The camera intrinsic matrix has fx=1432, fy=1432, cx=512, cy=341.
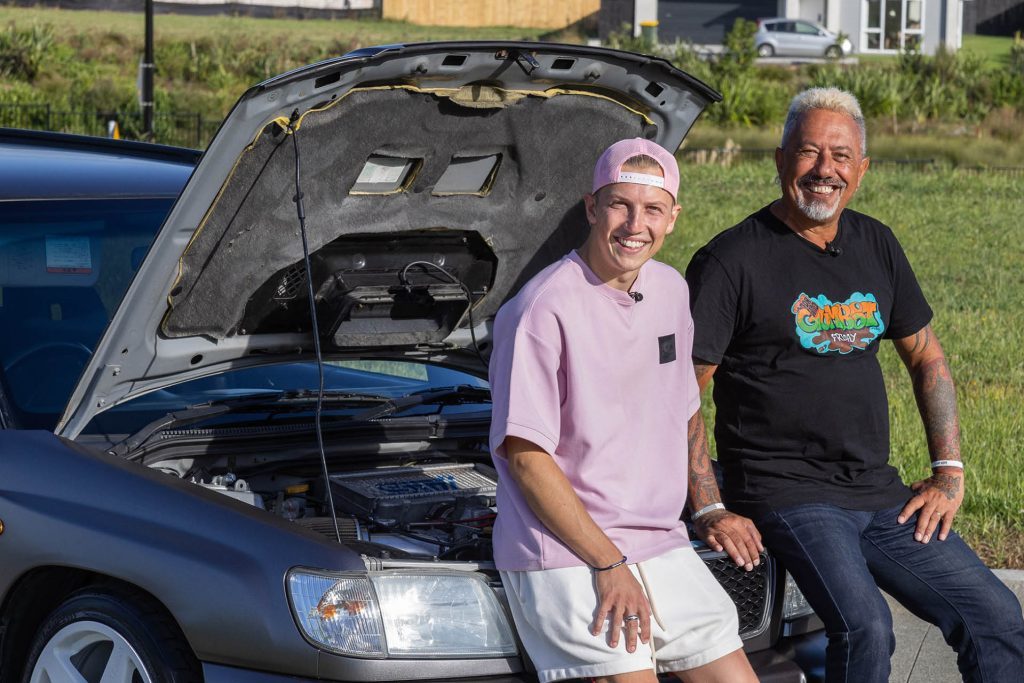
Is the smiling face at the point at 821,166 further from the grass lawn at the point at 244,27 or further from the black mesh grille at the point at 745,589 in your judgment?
the grass lawn at the point at 244,27

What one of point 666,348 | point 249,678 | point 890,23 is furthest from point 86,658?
point 890,23

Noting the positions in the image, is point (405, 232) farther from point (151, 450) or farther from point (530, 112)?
point (151, 450)

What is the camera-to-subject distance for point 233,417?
13.9 feet

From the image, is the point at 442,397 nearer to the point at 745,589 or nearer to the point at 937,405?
the point at 745,589

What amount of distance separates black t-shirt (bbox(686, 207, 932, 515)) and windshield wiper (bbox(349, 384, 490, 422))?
996 mm

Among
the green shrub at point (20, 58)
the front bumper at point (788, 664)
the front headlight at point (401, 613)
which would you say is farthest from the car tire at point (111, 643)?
the green shrub at point (20, 58)

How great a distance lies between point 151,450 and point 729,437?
158cm

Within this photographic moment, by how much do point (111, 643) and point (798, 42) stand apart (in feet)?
182

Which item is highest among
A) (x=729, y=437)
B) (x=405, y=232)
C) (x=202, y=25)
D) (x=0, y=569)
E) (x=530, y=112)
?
(x=202, y=25)

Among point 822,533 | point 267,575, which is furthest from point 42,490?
point 822,533

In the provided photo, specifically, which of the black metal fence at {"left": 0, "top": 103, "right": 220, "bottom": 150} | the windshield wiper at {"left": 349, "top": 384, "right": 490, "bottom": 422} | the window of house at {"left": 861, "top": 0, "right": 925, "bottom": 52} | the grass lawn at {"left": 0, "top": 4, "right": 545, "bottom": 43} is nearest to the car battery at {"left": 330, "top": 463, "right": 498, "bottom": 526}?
the windshield wiper at {"left": 349, "top": 384, "right": 490, "bottom": 422}

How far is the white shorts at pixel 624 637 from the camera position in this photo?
3.16 meters

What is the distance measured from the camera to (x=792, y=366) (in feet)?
12.6

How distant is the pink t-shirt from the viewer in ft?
10.7
